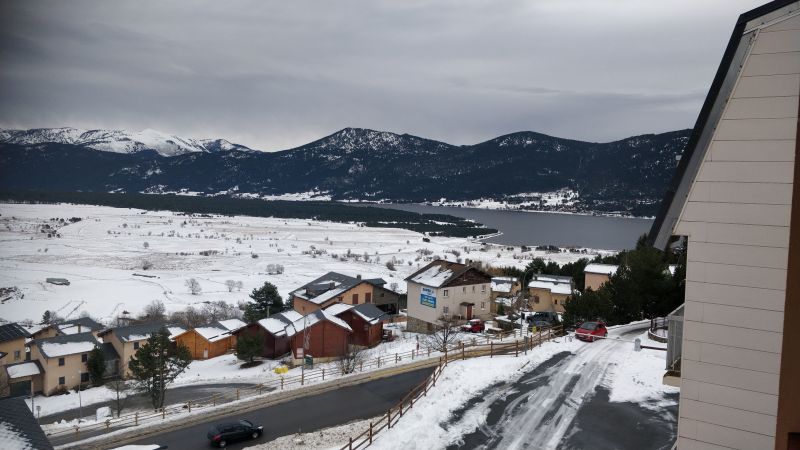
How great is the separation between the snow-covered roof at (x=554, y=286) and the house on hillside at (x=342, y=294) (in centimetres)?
1481

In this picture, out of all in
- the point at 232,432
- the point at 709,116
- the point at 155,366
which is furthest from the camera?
the point at 155,366

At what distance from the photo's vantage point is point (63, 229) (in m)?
137

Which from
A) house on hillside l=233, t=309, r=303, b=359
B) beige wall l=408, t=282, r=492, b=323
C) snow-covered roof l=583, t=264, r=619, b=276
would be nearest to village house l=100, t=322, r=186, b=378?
house on hillside l=233, t=309, r=303, b=359

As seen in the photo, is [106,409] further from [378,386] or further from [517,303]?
[517,303]

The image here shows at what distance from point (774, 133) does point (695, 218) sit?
1.14 metres

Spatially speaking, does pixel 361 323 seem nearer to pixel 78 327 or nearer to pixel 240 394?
pixel 240 394

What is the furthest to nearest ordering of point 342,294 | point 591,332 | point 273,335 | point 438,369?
point 342,294, point 273,335, point 591,332, point 438,369

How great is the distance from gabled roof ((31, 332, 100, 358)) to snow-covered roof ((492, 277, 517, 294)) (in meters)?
35.4

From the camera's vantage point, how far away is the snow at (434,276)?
3781 centimetres

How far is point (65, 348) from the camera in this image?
34844 mm

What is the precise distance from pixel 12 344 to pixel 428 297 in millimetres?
31912

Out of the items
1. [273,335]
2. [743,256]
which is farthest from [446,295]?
[743,256]

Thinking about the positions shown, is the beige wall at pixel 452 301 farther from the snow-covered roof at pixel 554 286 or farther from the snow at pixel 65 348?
the snow at pixel 65 348

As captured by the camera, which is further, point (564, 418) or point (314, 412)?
point (314, 412)
